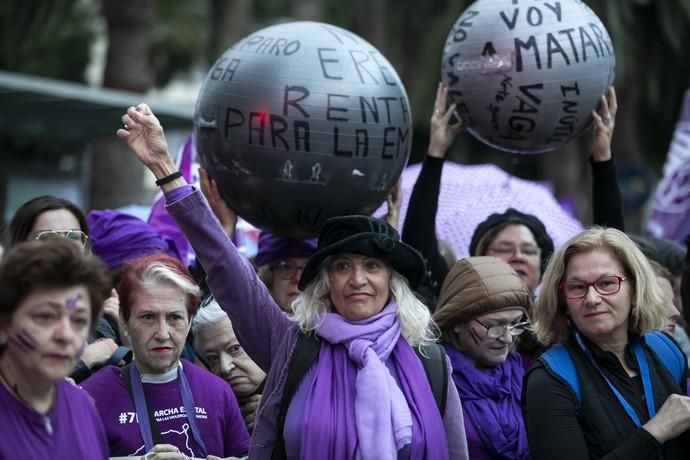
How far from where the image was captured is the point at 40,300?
11.1 feet

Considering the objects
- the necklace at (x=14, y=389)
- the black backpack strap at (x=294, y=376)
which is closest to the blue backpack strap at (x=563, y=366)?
the black backpack strap at (x=294, y=376)

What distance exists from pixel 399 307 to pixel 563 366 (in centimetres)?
60

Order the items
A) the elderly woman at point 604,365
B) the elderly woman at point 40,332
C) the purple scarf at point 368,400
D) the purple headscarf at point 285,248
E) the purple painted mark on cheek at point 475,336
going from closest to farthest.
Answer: the elderly woman at point 40,332 < the purple scarf at point 368,400 < the elderly woman at point 604,365 < the purple painted mark on cheek at point 475,336 < the purple headscarf at point 285,248

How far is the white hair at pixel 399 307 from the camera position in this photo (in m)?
4.46

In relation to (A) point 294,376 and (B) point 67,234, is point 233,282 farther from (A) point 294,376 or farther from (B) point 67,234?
(B) point 67,234

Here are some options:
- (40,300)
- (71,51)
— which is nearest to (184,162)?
(40,300)

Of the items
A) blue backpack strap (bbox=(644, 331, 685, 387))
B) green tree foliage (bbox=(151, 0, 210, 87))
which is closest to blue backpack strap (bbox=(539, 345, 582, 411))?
blue backpack strap (bbox=(644, 331, 685, 387))

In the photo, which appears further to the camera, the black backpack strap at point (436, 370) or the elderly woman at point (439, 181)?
the elderly woman at point (439, 181)

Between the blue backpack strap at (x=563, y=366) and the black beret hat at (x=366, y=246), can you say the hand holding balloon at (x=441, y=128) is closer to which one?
the black beret hat at (x=366, y=246)

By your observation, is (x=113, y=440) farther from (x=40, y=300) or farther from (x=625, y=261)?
(x=625, y=261)

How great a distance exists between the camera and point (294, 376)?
14.2 ft

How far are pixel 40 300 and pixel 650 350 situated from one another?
7.48 feet

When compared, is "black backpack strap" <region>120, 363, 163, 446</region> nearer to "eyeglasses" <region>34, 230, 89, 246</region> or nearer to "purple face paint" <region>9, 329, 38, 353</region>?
"eyeglasses" <region>34, 230, 89, 246</region>

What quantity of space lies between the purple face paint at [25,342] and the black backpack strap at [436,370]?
1.51 metres
